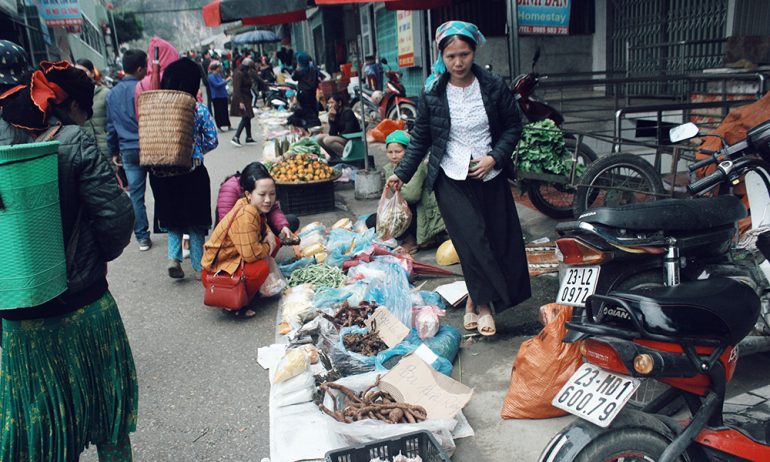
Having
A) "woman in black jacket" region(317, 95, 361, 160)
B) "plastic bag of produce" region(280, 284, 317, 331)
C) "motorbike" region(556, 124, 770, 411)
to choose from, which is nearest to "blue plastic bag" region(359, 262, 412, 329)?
"plastic bag of produce" region(280, 284, 317, 331)

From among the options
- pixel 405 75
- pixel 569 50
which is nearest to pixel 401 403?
pixel 569 50

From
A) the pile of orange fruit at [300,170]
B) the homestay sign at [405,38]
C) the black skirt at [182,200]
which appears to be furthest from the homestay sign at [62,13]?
the black skirt at [182,200]

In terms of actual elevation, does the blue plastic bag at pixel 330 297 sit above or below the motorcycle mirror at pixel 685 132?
below

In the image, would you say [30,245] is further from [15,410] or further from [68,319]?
[15,410]

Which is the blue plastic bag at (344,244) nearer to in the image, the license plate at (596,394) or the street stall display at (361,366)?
the street stall display at (361,366)

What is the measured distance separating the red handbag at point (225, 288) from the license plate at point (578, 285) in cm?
266

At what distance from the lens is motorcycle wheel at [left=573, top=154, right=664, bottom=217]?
16.8 ft

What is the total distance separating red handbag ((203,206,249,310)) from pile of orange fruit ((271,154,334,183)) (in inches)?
116

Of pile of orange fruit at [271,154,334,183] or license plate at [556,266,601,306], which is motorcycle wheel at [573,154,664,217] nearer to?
license plate at [556,266,601,306]

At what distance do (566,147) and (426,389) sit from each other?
4.02 metres

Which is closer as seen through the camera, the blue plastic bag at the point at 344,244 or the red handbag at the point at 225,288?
the red handbag at the point at 225,288

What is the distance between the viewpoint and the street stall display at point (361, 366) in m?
2.85

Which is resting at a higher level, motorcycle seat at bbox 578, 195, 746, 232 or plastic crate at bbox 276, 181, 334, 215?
motorcycle seat at bbox 578, 195, 746, 232

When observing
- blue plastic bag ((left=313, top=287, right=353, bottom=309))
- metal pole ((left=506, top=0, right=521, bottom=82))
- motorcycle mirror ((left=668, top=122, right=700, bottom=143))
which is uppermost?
metal pole ((left=506, top=0, right=521, bottom=82))
